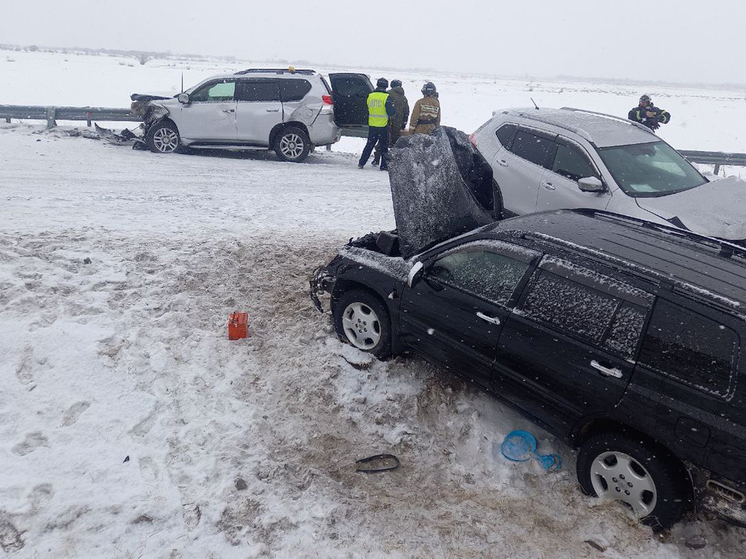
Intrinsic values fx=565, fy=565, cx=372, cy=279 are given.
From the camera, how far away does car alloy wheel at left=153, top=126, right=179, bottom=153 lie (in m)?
12.4

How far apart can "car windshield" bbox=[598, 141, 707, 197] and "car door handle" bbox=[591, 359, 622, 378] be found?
3.76 meters

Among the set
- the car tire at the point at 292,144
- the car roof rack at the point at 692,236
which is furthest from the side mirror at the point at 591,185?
the car tire at the point at 292,144

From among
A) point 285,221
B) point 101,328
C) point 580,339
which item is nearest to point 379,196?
point 285,221

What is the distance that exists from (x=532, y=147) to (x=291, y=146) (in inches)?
247

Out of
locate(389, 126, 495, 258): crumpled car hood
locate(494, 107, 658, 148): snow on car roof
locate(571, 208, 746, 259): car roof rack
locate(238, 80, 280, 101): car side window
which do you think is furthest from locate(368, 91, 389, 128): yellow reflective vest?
locate(571, 208, 746, 259): car roof rack

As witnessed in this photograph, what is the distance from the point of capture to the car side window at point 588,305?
361 cm

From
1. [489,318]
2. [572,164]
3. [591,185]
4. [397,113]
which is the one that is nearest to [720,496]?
[489,318]

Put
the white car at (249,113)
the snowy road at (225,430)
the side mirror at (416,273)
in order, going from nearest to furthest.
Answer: the snowy road at (225,430)
the side mirror at (416,273)
the white car at (249,113)

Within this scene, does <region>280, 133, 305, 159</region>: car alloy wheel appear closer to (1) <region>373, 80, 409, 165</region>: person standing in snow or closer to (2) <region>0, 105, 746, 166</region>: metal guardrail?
(2) <region>0, 105, 746, 166</region>: metal guardrail

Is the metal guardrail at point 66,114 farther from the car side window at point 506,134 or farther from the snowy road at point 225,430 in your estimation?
the snowy road at point 225,430

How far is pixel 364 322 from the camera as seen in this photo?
5359 millimetres

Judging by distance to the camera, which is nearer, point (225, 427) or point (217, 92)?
point (225, 427)

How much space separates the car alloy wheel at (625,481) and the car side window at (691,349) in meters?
0.66

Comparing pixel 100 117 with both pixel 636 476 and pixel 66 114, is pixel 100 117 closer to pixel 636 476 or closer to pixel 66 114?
pixel 66 114
